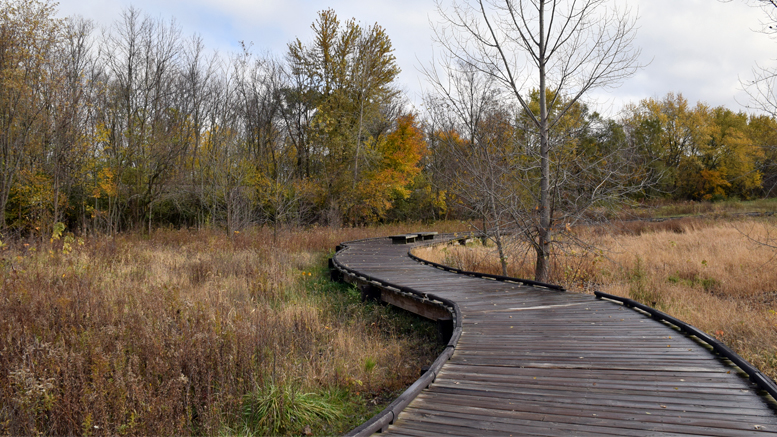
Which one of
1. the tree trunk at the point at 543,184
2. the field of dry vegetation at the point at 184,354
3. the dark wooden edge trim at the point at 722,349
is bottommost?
the field of dry vegetation at the point at 184,354

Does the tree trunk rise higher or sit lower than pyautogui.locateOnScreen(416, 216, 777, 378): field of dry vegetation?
higher

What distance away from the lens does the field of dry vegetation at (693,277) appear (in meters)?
6.13

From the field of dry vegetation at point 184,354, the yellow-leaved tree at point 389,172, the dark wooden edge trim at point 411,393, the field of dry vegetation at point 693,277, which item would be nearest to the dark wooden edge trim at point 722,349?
the field of dry vegetation at point 693,277

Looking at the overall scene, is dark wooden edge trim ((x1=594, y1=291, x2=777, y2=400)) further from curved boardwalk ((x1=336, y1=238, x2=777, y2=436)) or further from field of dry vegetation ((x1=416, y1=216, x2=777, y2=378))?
field of dry vegetation ((x1=416, y1=216, x2=777, y2=378))

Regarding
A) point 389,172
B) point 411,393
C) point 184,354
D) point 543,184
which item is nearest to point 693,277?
point 543,184

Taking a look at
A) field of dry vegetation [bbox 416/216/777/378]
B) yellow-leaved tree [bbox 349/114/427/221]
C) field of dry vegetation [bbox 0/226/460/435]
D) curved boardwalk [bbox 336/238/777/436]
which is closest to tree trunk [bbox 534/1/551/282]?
field of dry vegetation [bbox 416/216/777/378]

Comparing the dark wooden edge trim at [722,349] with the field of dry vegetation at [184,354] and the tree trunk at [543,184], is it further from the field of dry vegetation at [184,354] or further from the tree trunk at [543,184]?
the field of dry vegetation at [184,354]

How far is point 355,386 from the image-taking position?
16.2ft

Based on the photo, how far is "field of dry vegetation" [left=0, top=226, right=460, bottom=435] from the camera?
355 cm

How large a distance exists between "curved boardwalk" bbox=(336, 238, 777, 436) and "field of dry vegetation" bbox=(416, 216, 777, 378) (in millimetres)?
1583

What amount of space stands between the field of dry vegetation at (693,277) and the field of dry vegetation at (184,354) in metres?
3.91

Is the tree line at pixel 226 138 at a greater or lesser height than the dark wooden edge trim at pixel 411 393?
greater

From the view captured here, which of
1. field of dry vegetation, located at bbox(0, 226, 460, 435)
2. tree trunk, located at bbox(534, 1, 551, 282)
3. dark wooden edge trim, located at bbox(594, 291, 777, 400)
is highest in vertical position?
tree trunk, located at bbox(534, 1, 551, 282)

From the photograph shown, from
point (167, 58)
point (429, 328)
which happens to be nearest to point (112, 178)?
point (167, 58)
